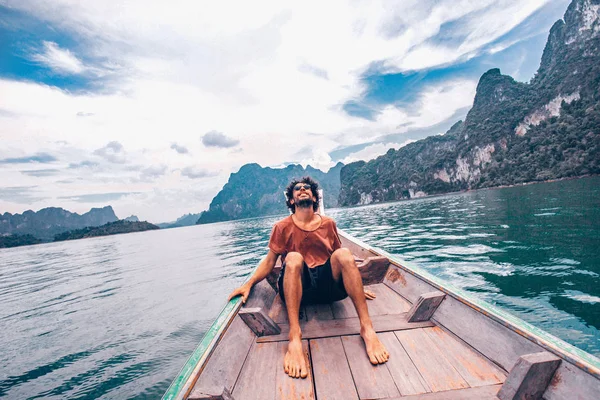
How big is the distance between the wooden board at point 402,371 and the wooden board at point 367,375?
0.05 metres

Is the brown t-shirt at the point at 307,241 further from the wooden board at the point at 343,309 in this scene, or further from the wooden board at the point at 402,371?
the wooden board at the point at 402,371

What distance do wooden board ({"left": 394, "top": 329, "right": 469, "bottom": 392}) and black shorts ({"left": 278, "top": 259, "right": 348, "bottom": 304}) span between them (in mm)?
735

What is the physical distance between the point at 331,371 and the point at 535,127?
110376 mm

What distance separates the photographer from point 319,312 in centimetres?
327

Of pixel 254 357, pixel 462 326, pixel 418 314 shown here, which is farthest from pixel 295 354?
pixel 462 326

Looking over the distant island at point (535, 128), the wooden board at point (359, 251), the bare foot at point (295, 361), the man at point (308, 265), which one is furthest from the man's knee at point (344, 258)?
the distant island at point (535, 128)

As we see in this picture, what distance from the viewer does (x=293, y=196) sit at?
3.39 meters

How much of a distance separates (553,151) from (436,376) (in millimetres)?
84518

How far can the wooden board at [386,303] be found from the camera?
3268mm

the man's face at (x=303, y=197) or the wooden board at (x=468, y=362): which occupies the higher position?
the man's face at (x=303, y=197)

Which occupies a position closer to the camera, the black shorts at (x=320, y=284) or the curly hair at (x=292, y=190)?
the black shorts at (x=320, y=284)

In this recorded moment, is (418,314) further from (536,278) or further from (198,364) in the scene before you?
(536,278)

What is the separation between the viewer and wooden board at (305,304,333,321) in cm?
313

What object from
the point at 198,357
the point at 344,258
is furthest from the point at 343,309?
the point at 198,357
